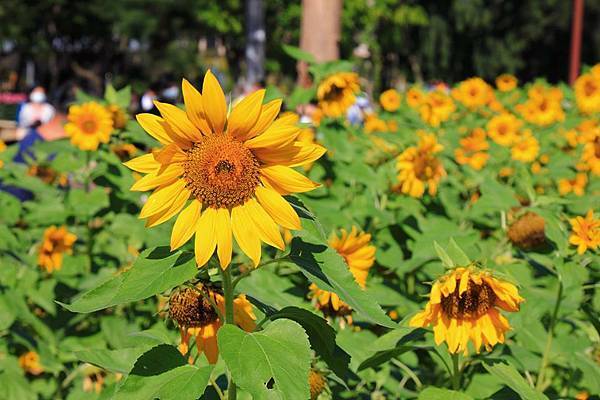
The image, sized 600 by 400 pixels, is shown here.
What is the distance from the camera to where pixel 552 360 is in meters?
2.60

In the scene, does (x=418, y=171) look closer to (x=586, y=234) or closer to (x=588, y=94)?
(x=586, y=234)

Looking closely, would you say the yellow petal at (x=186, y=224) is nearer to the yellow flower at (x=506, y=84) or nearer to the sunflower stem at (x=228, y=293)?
the sunflower stem at (x=228, y=293)

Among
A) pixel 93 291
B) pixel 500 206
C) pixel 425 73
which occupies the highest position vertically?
pixel 93 291

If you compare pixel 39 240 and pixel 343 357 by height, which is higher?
pixel 343 357

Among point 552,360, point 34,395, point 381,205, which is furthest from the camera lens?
point 381,205

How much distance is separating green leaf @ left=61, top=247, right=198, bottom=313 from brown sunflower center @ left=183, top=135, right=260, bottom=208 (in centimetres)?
13

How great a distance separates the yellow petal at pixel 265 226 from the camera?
1.64 m

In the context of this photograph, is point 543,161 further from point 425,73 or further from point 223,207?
point 425,73

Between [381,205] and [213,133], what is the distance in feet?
5.99

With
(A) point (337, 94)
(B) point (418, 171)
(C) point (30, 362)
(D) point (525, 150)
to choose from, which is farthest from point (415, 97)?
(C) point (30, 362)

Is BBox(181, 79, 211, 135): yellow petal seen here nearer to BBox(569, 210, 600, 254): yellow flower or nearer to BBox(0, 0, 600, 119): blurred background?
BBox(569, 210, 600, 254): yellow flower

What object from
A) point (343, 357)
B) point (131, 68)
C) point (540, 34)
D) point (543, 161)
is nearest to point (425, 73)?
point (540, 34)

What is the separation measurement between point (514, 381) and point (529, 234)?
1042 millimetres

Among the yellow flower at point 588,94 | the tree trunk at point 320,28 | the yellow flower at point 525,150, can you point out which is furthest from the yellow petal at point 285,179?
the tree trunk at point 320,28
